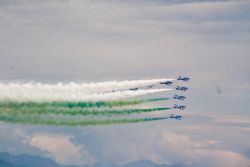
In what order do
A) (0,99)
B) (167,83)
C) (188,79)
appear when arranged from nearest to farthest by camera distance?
(0,99)
(167,83)
(188,79)

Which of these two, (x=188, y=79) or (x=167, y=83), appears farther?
(x=188, y=79)

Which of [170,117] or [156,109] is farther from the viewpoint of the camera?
[170,117]

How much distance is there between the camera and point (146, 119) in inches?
6511

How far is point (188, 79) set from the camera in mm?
192250

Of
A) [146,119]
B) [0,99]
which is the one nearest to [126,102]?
[146,119]

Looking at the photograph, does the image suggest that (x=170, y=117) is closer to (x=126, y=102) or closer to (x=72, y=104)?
(x=126, y=102)

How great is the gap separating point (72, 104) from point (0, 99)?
1758 centimetres

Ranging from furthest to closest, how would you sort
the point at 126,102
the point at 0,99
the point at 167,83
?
the point at 167,83 → the point at 126,102 → the point at 0,99

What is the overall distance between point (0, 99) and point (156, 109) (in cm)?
4481

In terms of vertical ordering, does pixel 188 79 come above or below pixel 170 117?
above

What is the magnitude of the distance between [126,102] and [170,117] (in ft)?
109

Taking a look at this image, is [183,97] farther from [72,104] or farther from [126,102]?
[72,104]

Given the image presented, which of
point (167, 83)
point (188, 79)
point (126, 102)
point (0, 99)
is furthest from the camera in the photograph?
point (188, 79)

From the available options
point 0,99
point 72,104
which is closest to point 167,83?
point 72,104
